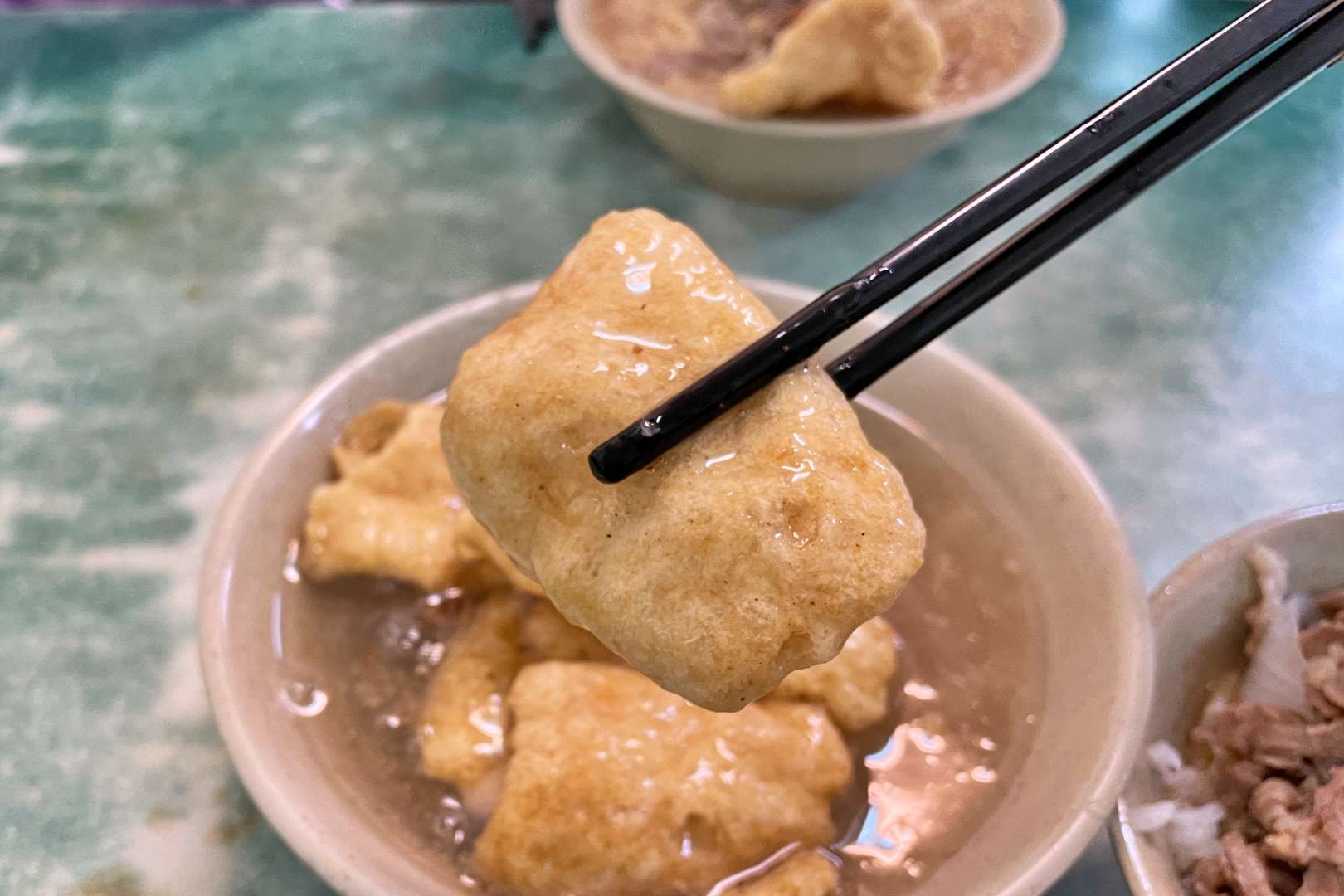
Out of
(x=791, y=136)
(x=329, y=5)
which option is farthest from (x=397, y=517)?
(x=329, y=5)

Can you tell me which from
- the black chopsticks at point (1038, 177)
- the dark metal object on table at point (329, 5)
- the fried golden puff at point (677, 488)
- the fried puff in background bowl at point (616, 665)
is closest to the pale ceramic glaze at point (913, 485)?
the fried puff in background bowl at point (616, 665)

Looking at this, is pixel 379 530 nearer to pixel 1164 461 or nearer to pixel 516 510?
pixel 516 510

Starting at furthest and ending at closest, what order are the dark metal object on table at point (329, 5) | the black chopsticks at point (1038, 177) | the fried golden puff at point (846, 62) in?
the dark metal object on table at point (329, 5), the fried golden puff at point (846, 62), the black chopsticks at point (1038, 177)

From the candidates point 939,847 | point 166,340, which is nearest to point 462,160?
point 166,340

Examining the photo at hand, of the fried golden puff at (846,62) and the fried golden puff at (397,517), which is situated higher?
the fried golden puff at (846,62)

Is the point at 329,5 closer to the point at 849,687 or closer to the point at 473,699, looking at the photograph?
the point at 473,699

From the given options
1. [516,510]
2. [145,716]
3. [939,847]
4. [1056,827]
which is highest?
[516,510]

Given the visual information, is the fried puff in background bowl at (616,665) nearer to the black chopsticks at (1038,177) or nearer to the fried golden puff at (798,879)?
the fried golden puff at (798,879)
